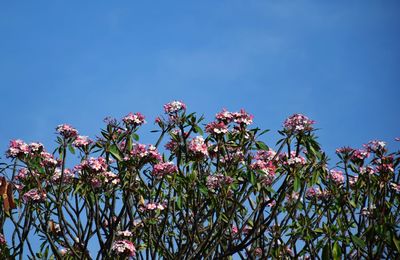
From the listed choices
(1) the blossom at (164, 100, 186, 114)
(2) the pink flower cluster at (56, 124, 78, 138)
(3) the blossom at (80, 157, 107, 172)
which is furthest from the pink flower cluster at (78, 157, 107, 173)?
(1) the blossom at (164, 100, 186, 114)

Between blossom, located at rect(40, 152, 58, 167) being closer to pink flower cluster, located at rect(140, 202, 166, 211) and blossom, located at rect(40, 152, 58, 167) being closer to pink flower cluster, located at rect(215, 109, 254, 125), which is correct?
pink flower cluster, located at rect(140, 202, 166, 211)

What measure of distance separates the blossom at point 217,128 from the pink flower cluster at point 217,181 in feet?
1.76

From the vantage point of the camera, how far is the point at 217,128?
684 centimetres

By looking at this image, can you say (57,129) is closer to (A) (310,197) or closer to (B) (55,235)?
(B) (55,235)

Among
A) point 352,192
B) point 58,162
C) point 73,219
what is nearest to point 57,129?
point 58,162

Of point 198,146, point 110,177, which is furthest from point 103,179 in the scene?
point 198,146

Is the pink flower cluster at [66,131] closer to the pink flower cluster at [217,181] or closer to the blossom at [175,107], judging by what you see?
the blossom at [175,107]

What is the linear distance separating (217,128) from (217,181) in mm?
646

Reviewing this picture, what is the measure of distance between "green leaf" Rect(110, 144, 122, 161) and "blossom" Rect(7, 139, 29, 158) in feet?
3.21

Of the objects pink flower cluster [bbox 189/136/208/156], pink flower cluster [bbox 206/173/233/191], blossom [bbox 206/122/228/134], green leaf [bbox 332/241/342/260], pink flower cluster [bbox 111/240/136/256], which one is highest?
blossom [bbox 206/122/228/134]

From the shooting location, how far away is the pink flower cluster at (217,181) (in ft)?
21.4

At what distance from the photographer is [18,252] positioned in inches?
294

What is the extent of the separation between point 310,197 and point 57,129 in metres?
3.47

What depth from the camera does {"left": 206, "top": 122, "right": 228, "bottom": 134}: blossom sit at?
269 inches
